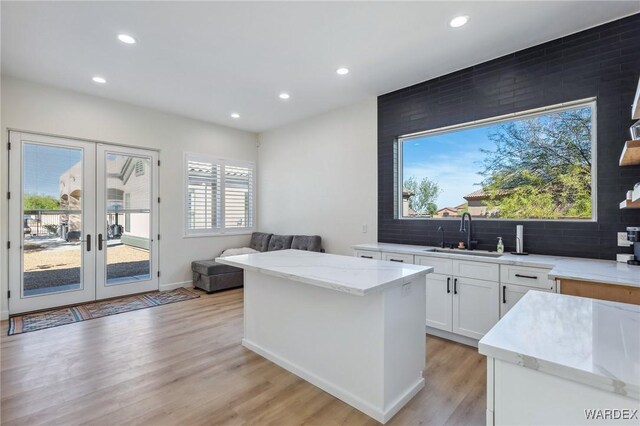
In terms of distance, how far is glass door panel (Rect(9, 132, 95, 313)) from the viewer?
390cm

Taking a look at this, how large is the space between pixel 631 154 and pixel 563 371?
2.41 metres

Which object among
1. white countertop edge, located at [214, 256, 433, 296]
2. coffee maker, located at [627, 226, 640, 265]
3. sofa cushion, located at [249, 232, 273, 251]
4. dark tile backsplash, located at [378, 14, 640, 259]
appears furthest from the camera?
sofa cushion, located at [249, 232, 273, 251]

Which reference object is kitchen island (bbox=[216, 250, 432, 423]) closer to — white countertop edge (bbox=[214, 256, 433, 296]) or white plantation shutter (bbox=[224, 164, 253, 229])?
white countertop edge (bbox=[214, 256, 433, 296])

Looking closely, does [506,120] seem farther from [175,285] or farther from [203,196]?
[175,285]

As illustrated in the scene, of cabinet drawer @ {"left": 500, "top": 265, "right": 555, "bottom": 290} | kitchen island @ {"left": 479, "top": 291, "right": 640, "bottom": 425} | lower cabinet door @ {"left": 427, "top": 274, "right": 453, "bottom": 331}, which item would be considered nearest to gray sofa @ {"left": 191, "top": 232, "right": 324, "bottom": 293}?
lower cabinet door @ {"left": 427, "top": 274, "right": 453, "bottom": 331}

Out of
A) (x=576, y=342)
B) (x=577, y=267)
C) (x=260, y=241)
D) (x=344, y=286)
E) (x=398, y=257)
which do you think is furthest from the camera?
(x=260, y=241)

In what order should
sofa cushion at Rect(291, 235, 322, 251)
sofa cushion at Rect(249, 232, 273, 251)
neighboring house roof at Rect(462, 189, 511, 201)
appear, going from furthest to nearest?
sofa cushion at Rect(249, 232, 273, 251) < sofa cushion at Rect(291, 235, 322, 251) < neighboring house roof at Rect(462, 189, 511, 201)

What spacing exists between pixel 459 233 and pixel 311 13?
111 inches

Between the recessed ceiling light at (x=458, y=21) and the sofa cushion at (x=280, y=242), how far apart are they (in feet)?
12.8

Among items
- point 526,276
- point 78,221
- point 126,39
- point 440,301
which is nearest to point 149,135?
point 78,221

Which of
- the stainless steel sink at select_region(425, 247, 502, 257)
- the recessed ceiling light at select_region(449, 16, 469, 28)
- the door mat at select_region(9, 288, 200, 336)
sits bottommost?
the door mat at select_region(9, 288, 200, 336)

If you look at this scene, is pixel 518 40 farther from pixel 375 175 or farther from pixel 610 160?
pixel 375 175

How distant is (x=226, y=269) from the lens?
5234 mm

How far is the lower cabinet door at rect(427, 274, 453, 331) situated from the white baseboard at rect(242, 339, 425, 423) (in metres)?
1.02
